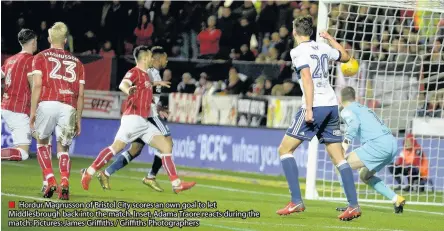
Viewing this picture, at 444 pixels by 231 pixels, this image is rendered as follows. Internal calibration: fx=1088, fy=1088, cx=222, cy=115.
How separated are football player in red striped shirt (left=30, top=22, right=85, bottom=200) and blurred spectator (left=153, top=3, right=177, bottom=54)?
11916 mm

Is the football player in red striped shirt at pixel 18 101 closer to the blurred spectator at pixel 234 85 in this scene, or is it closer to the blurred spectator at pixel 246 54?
the blurred spectator at pixel 234 85

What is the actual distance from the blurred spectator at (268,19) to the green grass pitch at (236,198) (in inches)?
155

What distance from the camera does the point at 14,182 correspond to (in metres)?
15.1

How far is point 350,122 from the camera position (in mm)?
13320

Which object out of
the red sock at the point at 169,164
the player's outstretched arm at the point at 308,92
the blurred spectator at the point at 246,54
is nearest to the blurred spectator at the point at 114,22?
the blurred spectator at the point at 246,54

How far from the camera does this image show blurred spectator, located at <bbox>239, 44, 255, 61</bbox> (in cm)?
2248

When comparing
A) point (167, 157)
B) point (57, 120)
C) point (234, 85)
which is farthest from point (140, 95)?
point (234, 85)

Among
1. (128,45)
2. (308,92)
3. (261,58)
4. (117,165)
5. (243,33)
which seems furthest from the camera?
(128,45)

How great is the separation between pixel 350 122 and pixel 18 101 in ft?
13.3

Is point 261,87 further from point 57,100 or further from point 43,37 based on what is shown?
point 57,100

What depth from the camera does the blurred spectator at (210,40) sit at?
75.9 feet

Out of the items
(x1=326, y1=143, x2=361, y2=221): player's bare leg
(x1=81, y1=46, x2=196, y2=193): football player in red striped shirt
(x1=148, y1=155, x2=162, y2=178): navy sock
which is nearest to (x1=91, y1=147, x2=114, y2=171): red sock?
(x1=81, y1=46, x2=196, y2=193): football player in red striped shirt

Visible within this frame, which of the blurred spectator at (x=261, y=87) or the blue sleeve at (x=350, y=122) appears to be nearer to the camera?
the blue sleeve at (x=350, y=122)

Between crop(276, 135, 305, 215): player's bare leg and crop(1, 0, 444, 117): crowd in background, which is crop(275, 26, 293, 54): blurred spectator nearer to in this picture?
crop(1, 0, 444, 117): crowd in background
